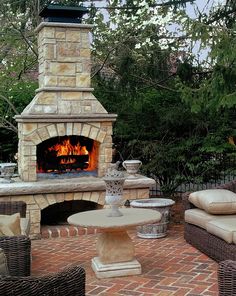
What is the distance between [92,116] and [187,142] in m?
1.95

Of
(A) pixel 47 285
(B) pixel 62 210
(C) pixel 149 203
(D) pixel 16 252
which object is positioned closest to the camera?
(A) pixel 47 285

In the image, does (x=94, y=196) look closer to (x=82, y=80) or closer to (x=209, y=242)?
(x=82, y=80)

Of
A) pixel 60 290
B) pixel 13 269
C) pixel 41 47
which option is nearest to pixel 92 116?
pixel 41 47

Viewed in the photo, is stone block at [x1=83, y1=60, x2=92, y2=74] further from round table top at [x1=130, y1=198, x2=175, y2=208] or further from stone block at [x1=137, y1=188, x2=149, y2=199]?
round table top at [x1=130, y1=198, x2=175, y2=208]

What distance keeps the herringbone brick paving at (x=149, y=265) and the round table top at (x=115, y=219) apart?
0.55 metres

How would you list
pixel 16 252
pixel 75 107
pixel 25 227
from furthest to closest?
1. pixel 75 107
2. pixel 25 227
3. pixel 16 252

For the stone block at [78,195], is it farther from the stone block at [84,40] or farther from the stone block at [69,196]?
the stone block at [84,40]

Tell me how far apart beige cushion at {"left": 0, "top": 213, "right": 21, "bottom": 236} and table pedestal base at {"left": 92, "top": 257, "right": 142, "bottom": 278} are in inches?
34.4

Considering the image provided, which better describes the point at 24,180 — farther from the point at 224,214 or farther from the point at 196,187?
the point at 196,187

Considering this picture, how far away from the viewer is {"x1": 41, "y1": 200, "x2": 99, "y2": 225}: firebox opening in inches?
290

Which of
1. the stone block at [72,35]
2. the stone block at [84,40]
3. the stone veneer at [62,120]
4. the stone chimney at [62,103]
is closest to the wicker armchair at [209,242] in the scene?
the stone veneer at [62,120]

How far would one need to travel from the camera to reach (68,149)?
7332 mm

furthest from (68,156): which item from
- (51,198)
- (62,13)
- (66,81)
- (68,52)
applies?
(62,13)

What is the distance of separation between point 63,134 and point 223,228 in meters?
2.93
